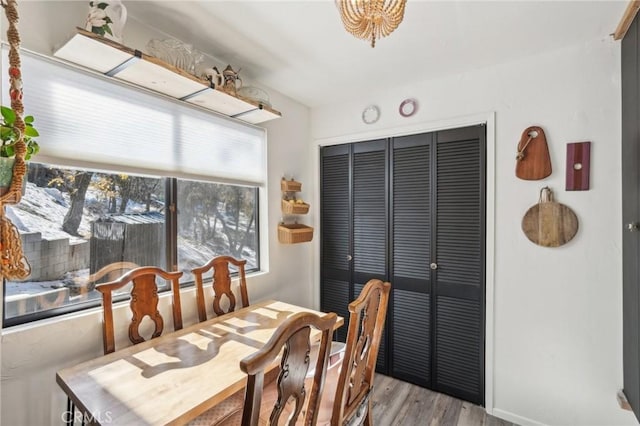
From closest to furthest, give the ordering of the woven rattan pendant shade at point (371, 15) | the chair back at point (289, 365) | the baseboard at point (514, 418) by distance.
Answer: the chair back at point (289, 365) < the woven rattan pendant shade at point (371, 15) < the baseboard at point (514, 418)

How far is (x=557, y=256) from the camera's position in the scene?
1971 millimetres

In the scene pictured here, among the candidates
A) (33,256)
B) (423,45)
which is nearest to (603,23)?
(423,45)

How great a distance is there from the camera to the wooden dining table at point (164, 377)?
103 cm

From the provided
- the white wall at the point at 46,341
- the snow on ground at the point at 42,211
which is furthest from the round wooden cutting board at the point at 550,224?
the snow on ground at the point at 42,211

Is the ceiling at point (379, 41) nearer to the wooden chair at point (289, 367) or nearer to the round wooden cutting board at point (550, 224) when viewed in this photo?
the round wooden cutting board at point (550, 224)

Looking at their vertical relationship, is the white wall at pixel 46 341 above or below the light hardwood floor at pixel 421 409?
above

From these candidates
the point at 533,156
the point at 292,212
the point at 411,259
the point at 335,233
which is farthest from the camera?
the point at 335,233

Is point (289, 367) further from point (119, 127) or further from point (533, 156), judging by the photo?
point (533, 156)

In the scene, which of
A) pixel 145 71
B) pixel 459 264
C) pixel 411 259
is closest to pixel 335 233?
pixel 411 259

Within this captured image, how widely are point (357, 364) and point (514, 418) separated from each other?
159cm

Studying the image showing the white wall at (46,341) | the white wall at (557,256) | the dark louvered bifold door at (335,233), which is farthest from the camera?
the dark louvered bifold door at (335,233)

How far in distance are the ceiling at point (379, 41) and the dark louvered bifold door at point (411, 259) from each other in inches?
25.4

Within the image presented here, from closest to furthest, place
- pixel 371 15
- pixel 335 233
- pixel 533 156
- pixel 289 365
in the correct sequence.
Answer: pixel 289 365
pixel 371 15
pixel 533 156
pixel 335 233

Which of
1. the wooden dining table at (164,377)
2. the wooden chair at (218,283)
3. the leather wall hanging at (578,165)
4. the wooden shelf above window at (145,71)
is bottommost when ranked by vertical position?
the wooden dining table at (164,377)
